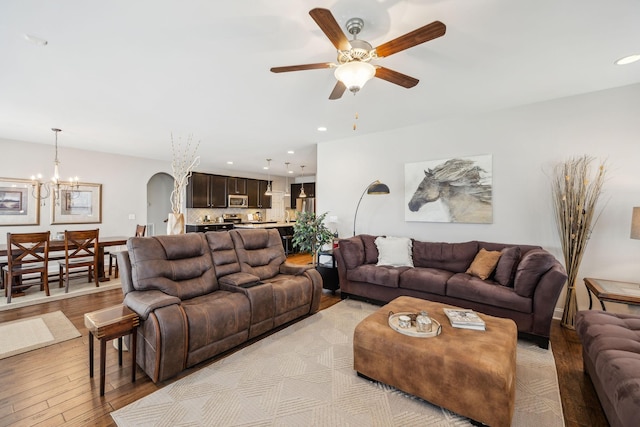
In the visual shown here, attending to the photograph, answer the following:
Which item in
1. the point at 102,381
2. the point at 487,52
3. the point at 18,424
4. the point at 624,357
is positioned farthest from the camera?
the point at 487,52

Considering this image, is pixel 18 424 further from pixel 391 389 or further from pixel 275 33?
pixel 275 33

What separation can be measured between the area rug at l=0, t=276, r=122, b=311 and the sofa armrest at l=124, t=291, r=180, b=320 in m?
2.81

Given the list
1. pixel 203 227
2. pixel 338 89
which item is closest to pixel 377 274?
pixel 338 89

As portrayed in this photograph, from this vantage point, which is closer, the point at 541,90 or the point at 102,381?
the point at 102,381

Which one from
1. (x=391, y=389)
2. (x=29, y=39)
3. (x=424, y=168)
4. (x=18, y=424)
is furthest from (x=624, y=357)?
(x=29, y=39)

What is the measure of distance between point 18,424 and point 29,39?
8.89 feet

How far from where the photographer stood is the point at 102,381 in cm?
196

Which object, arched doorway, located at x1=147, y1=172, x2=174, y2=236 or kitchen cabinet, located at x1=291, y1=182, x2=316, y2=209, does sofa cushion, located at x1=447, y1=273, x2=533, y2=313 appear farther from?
arched doorway, located at x1=147, y1=172, x2=174, y2=236

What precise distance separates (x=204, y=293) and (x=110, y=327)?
88 centimetres

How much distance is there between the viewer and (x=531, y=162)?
3434 mm

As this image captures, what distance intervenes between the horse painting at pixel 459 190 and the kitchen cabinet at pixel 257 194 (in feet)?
20.6

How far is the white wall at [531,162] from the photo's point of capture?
9.76 ft

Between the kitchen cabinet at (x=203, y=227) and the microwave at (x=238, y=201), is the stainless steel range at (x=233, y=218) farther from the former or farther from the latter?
the kitchen cabinet at (x=203, y=227)

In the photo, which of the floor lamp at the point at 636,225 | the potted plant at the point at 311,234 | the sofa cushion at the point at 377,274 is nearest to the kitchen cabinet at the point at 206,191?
the potted plant at the point at 311,234
